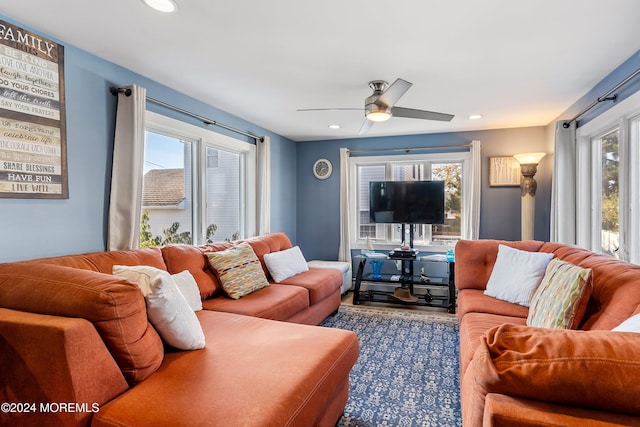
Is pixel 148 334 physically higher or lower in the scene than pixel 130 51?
lower

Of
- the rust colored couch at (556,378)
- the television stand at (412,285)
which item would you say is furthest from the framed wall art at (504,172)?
the rust colored couch at (556,378)

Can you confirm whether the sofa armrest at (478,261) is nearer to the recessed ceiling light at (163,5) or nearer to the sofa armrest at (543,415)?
the sofa armrest at (543,415)

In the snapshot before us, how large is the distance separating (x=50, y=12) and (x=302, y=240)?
418cm

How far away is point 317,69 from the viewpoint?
2.65 meters

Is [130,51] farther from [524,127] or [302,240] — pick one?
[524,127]

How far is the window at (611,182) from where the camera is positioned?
2537mm

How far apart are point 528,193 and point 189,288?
398cm

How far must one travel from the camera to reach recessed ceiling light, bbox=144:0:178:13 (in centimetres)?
176

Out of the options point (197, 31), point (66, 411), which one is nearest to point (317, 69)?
point (197, 31)

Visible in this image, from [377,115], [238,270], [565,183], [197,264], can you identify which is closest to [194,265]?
[197,264]

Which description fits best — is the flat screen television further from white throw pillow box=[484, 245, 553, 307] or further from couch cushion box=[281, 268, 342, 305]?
white throw pillow box=[484, 245, 553, 307]

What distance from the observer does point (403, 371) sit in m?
2.58

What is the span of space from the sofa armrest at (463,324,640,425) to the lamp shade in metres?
3.76

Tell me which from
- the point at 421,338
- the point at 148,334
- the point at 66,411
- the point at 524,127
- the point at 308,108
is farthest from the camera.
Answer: the point at 524,127
